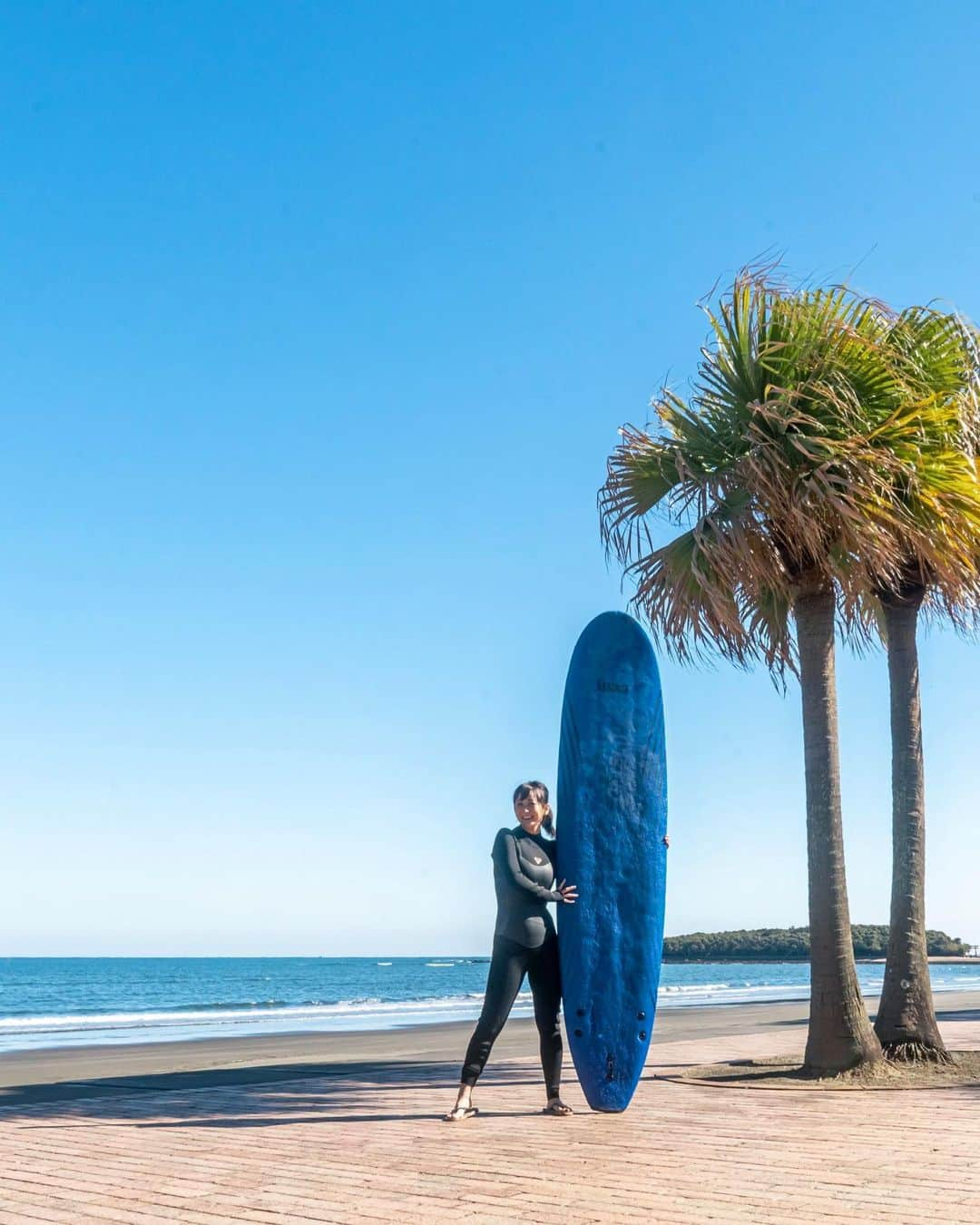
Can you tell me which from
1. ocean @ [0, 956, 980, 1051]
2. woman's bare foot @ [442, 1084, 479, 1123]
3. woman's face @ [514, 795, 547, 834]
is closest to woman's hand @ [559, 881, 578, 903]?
woman's face @ [514, 795, 547, 834]

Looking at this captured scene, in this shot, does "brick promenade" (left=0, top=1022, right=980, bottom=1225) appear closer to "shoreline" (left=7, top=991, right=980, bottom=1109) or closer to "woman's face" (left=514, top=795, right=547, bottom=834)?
"shoreline" (left=7, top=991, right=980, bottom=1109)

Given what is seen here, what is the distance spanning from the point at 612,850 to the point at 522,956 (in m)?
0.80

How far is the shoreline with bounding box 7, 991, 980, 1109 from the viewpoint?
367 inches

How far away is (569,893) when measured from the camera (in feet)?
22.5

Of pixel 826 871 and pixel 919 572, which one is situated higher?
pixel 919 572

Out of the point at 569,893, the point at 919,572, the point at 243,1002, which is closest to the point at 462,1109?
the point at 569,893

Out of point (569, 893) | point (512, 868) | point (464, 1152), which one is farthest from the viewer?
point (569, 893)

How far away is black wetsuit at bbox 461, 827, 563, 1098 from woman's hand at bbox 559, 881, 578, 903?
0.13ft

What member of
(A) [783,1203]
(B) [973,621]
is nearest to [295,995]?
(B) [973,621]

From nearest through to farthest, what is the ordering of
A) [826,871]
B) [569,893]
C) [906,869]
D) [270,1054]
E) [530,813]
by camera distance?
[569,893], [530,813], [826,871], [906,869], [270,1054]

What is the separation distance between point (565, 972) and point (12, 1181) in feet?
9.73

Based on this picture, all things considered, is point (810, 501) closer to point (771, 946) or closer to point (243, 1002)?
point (243, 1002)

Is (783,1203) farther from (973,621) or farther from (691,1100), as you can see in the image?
(973,621)

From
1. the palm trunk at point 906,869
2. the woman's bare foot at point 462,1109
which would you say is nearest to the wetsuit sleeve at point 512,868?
the woman's bare foot at point 462,1109
